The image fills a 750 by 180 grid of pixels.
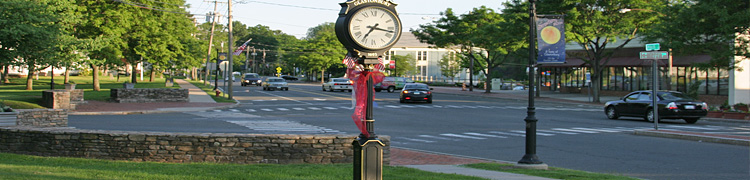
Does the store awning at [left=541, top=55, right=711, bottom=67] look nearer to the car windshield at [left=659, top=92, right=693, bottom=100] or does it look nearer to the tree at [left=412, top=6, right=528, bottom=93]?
the tree at [left=412, top=6, right=528, bottom=93]

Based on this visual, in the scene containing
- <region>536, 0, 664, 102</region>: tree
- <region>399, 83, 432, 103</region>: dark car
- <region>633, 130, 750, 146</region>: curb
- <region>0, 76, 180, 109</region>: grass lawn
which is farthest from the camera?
<region>536, 0, 664, 102</region>: tree

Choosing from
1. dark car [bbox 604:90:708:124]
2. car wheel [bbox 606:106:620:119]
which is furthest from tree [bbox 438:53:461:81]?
dark car [bbox 604:90:708:124]

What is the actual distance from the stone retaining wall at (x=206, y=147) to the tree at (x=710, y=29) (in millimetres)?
21666

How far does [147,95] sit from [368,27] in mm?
29580

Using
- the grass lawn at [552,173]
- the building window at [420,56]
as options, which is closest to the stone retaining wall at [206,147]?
the grass lawn at [552,173]

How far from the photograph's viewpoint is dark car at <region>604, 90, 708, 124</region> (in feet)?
76.3

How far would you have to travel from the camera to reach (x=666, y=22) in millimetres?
31391

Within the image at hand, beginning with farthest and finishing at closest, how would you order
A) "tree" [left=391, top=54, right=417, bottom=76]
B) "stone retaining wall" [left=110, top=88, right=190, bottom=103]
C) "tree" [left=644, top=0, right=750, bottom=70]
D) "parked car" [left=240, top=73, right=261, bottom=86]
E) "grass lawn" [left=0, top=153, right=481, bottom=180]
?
"tree" [left=391, top=54, right=417, bottom=76] < "parked car" [left=240, top=73, right=261, bottom=86] < "stone retaining wall" [left=110, top=88, right=190, bottom=103] < "tree" [left=644, top=0, right=750, bottom=70] < "grass lawn" [left=0, top=153, right=481, bottom=180]

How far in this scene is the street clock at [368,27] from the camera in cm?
630

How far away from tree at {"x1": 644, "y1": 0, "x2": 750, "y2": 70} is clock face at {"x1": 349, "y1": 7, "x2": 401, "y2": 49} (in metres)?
23.9

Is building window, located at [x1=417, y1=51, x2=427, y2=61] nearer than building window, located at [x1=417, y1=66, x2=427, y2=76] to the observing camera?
No

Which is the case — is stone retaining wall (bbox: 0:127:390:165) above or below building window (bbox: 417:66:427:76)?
below

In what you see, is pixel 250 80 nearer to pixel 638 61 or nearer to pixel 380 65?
pixel 638 61

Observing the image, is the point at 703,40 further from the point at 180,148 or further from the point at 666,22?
the point at 180,148
